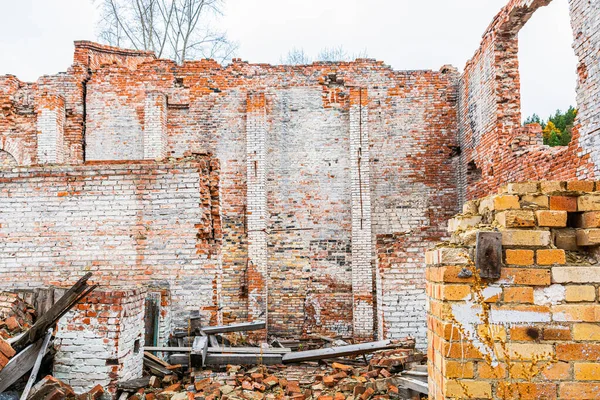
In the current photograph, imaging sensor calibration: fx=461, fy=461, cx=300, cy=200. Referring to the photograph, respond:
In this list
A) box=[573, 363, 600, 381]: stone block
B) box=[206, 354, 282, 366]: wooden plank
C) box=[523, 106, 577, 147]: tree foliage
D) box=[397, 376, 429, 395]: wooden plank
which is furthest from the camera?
box=[523, 106, 577, 147]: tree foliage

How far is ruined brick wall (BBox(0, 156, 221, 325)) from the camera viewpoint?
612 cm

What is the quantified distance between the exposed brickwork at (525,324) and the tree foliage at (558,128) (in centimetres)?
1420

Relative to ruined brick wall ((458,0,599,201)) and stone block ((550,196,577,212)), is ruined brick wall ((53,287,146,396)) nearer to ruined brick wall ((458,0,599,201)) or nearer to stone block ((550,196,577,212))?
stone block ((550,196,577,212))

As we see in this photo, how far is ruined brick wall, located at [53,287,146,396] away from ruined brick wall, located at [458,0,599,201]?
225 inches

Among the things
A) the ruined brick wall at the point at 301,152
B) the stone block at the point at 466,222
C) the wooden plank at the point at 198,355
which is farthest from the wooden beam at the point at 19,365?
the ruined brick wall at the point at 301,152

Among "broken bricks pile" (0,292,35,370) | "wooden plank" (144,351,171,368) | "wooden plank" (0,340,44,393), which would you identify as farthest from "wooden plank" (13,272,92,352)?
"wooden plank" (144,351,171,368)

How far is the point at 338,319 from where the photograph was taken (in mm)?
9852

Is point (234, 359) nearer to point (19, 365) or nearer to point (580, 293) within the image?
point (19, 365)

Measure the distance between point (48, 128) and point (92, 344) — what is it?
24.9 feet

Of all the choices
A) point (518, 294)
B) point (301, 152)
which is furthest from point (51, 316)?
point (301, 152)

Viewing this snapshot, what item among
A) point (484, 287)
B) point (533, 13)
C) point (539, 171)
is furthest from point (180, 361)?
point (533, 13)

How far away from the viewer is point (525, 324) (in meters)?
2.20

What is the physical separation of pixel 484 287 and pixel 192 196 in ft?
15.0

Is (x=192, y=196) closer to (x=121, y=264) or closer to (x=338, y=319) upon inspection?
(x=121, y=264)
